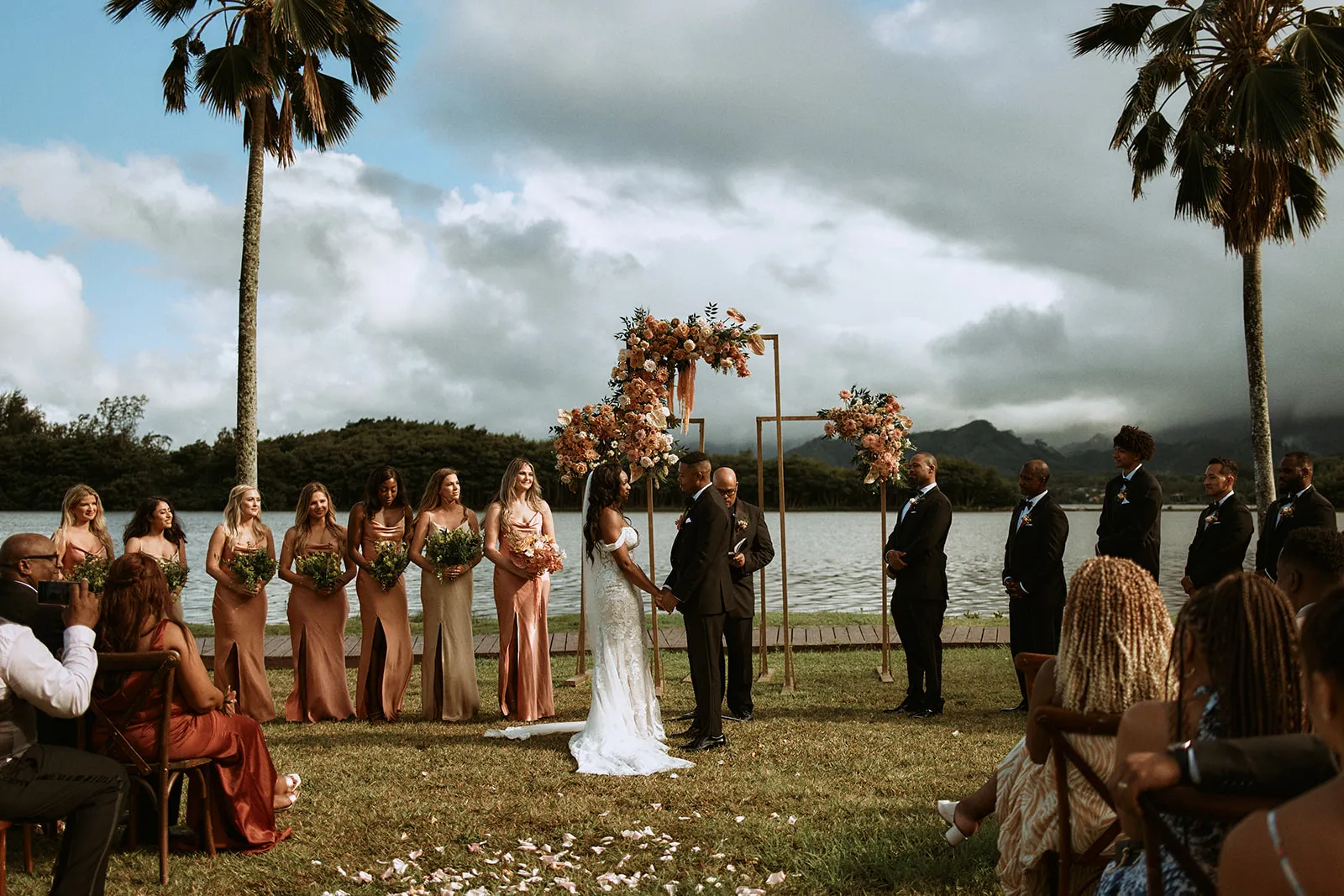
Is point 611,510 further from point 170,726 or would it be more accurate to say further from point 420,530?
point 170,726

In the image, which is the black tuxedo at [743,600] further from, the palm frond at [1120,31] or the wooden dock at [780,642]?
the palm frond at [1120,31]

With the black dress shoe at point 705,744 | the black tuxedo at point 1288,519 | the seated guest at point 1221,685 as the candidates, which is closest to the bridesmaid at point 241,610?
the black dress shoe at point 705,744

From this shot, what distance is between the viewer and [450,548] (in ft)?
28.3

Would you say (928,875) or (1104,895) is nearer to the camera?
(1104,895)

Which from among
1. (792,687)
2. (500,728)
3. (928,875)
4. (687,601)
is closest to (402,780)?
(500,728)

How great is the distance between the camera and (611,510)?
760 cm

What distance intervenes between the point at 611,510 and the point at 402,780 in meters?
2.34

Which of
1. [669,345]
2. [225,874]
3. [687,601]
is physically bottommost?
[225,874]

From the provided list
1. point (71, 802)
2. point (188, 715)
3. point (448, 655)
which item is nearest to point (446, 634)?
point (448, 655)

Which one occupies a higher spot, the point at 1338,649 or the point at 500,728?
the point at 1338,649

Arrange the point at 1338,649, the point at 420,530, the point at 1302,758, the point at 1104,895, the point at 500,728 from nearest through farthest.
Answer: the point at 1338,649 → the point at 1302,758 → the point at 1104,895 → the point at 500,728 → the point at 420,530

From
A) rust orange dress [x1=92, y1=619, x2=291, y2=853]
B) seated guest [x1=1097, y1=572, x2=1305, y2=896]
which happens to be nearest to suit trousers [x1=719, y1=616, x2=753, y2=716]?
rust orange dress [x1=92, y1=619, x2=291, y2=853]

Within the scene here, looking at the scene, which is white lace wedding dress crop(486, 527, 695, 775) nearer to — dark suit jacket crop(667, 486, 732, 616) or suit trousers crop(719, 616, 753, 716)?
dark suit jacket crop(667, 486, 732, 616)

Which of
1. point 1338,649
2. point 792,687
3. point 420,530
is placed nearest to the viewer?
point 1338,649
